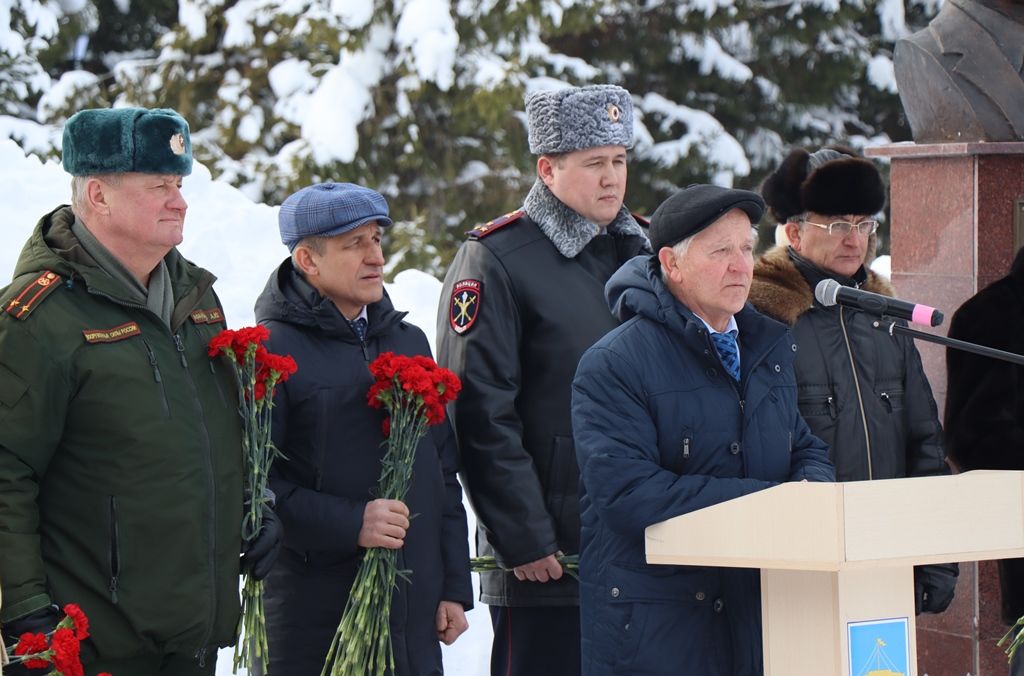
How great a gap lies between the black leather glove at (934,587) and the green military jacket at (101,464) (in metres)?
1.88

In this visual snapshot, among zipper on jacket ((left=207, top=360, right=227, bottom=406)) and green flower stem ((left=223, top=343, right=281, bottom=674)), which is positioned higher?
zipper on jacket ((left=207, top=360, right=227, bottom=406))

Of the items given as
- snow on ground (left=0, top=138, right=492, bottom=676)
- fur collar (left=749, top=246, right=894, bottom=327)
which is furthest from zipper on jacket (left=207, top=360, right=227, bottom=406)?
snow on ground (left=0, top=138, right=492, bottom=676)

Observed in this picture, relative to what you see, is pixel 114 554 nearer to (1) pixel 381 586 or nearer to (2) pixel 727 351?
(1) pixel 381 586

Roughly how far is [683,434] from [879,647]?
651mm

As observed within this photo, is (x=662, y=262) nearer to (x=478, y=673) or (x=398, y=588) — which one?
(x=398, y=588)

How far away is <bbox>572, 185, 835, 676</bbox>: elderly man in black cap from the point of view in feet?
10.8

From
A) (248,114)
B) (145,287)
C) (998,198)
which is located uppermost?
(248,114)

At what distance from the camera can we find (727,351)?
346cm

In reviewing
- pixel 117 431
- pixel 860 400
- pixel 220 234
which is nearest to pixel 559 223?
pixel 860 400

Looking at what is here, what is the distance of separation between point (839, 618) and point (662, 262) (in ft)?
3.22

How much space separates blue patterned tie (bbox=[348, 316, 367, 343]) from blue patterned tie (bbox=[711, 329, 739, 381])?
0.99m

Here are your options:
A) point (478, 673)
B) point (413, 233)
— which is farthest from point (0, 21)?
point (478, 673)

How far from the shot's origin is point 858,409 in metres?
4.21

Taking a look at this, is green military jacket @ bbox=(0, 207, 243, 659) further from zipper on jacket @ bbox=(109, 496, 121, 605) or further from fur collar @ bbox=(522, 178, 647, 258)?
fur collar @ bbox=(522, 178, 647, 258)
